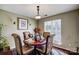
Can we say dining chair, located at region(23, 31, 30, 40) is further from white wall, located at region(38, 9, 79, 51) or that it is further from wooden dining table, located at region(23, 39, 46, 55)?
white wall, located at region(38, 9, 79, 51)

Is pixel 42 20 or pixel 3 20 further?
pixel 42 20

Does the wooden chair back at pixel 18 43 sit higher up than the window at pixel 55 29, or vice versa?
the window at pixel 55 29

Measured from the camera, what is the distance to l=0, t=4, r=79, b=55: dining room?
5.29ft

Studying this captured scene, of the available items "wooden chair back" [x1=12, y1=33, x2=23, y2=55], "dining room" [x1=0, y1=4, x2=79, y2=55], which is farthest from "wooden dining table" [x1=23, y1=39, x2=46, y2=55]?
"wooden chair back" [x1=12, y1=33, x2=23, y2=55]

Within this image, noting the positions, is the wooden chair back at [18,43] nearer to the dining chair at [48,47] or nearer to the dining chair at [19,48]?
the dining chair at [19,48]

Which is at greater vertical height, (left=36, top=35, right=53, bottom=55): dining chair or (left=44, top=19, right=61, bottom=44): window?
(left=44, top=19, right=61, bottom=44): window

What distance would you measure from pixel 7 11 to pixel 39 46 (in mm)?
798

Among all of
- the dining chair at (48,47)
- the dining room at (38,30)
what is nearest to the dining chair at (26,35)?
the dining room at (38,30)

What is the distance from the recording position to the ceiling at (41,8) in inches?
63.0

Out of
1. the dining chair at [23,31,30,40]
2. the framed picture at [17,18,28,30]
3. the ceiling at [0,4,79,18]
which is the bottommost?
the dining chair at [23,31,30,40]
